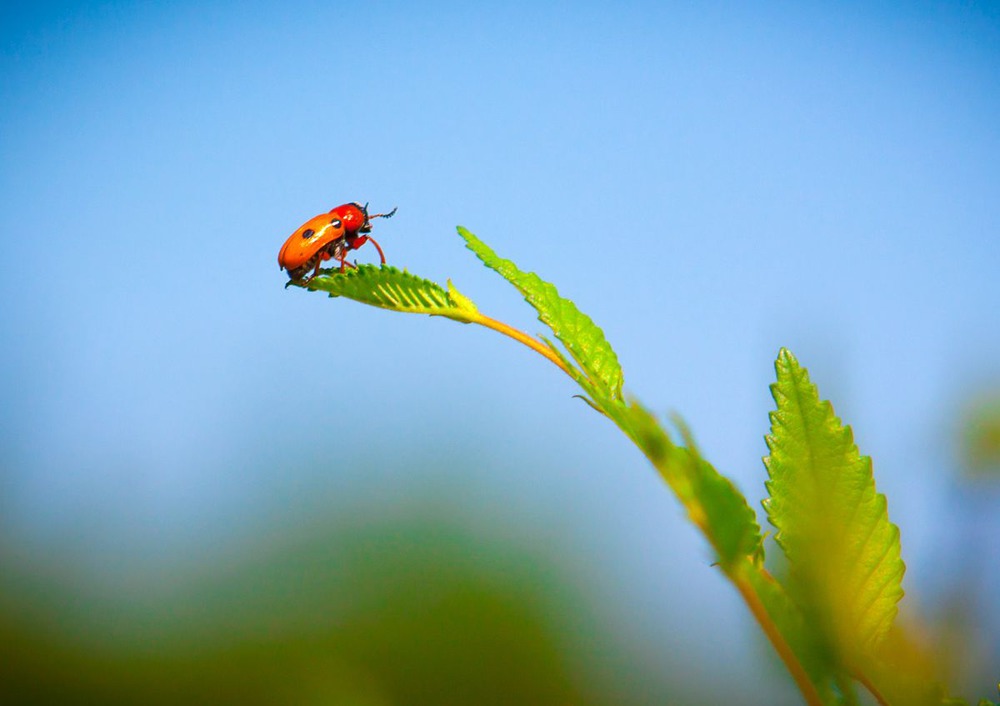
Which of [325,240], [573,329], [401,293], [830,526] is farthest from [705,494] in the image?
[325,240]

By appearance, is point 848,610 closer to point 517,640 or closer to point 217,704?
point 517,640

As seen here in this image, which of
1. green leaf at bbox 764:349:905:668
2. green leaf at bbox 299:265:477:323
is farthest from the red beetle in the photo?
green leaf at bbox 764:349:905:668

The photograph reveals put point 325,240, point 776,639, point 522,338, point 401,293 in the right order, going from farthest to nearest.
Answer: point 325,240 < point 401,293 < point 522,338 < point 776,639

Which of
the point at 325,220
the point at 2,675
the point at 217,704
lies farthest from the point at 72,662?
the point at 325,220

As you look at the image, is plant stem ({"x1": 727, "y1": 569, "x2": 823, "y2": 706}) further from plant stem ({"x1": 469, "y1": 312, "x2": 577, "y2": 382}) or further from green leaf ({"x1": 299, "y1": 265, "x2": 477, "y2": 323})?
green leaf ({"x1": 299, "y1": 265, "x2": 477, "y2": 323})

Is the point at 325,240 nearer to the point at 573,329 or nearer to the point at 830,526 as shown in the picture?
the point at 573,329

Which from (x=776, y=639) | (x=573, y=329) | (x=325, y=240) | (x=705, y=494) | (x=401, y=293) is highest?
(x=325, y=240)

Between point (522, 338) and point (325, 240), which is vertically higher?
point (325, 240)

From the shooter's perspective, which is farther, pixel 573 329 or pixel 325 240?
pixel 325 240

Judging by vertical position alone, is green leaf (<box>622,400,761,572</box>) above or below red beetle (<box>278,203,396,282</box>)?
below
